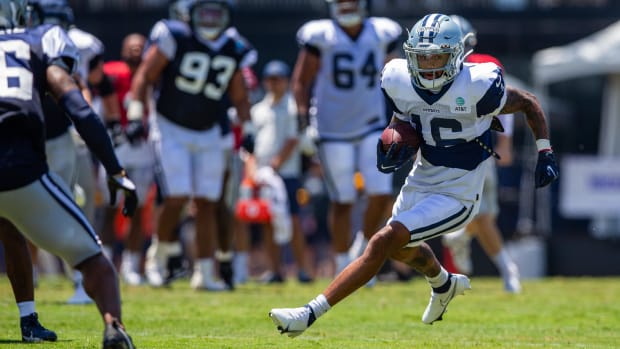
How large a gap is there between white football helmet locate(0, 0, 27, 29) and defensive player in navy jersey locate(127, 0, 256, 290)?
3773 mm

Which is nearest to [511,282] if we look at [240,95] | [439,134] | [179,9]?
[240,95]

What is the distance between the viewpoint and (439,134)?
256 inches

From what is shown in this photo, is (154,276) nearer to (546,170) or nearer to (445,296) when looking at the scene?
(445,296)

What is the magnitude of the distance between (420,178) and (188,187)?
11.8ft

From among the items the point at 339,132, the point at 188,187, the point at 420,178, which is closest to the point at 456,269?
the point at 339,132

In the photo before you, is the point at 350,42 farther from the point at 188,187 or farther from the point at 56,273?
the point at 56,273

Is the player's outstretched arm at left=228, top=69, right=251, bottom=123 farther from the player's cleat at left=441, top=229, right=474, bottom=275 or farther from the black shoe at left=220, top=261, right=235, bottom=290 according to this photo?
the player's cleat at left=441, top=229, right=474, bottom=275

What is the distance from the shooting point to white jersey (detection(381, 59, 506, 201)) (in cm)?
636

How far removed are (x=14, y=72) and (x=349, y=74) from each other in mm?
4918

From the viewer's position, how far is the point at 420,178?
6602 mm

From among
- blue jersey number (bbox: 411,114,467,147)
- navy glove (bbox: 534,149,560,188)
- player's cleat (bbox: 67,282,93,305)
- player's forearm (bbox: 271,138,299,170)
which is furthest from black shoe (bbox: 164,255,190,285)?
navy glove (bbox: 534,149,560,188)

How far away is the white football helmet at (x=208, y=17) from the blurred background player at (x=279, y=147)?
225 cm

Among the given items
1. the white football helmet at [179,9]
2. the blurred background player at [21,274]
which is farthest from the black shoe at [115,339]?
the white football helmet at [179,9]

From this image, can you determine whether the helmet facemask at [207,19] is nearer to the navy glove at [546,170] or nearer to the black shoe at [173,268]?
the black shoe at [173,268]
